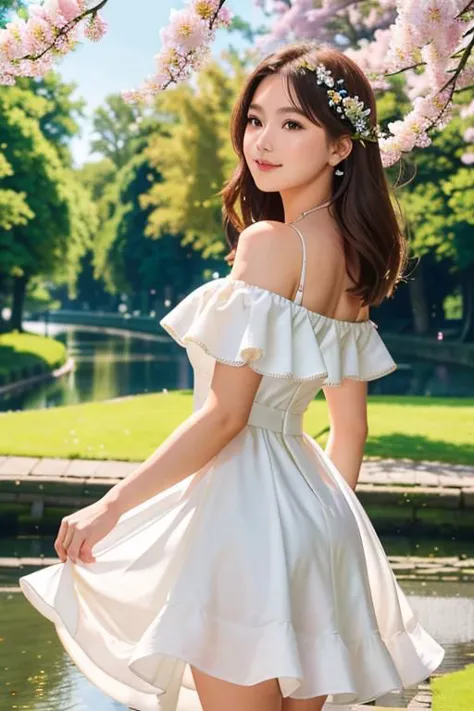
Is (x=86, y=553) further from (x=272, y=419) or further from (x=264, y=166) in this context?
(x=264, y=166)

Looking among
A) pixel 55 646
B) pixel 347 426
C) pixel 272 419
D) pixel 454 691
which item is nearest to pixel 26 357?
pixel 55 646

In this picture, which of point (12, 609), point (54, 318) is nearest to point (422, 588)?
point (12, 609)

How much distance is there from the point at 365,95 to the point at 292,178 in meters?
0.28

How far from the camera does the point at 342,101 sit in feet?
10.3

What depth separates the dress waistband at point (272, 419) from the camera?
3.05 m

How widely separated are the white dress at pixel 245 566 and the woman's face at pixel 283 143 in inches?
12.7

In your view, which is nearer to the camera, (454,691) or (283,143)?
(283,143)

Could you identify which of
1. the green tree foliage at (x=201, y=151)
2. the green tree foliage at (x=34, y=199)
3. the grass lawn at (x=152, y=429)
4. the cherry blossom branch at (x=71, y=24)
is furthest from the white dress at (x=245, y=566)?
the green tree foliage at (x=201, y=151)

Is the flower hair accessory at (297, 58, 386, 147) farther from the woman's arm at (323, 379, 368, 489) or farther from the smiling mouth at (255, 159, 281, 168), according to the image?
the woman's arm at (323, 379, 368, 489)

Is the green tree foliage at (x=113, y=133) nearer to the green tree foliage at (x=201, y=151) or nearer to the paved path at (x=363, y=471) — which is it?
the green tree foliage at (x=201, y=151)

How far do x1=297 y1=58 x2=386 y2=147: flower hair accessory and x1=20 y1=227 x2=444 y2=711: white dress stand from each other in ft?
1.50

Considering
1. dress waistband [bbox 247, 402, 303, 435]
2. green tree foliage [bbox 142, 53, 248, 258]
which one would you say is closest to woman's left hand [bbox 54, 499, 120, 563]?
dress waistband [bbox 247, 402, 303, 435]

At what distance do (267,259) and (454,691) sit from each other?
2864 millimetres

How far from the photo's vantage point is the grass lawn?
41.9 ft
